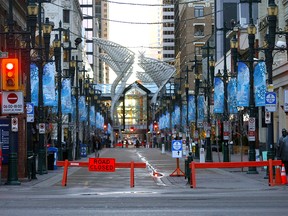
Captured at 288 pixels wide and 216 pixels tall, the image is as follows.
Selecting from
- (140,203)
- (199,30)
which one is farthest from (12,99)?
(199,30)

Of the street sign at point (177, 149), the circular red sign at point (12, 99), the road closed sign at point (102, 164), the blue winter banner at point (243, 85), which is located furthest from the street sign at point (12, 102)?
the blue winter banner at point (243, 85)

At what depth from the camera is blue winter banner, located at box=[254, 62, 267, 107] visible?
3344 cm

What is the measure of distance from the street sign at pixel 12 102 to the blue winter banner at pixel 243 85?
1379cm

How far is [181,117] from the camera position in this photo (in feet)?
257

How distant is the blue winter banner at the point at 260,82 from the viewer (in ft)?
110

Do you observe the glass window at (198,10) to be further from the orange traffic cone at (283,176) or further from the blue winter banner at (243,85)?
the orange traffic cone at (283,176)

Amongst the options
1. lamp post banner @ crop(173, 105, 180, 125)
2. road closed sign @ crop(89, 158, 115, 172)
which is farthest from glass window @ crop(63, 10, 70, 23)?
road closed sign @ crop(89, 158, 115, 172)

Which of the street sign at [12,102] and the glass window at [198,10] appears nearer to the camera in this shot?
the street sign at [12,102]

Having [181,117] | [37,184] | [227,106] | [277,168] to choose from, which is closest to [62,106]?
[227,106]

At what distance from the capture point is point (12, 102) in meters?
25.3

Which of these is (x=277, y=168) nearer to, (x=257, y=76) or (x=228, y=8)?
(x=257, y=76)

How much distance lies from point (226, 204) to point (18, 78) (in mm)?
11080

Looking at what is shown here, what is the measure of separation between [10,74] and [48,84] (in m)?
11.5

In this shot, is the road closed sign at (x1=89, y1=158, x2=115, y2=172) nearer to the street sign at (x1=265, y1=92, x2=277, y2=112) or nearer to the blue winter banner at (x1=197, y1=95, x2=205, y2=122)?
the street sign at (x1=265, y1=92, x2=277, y2=112)
